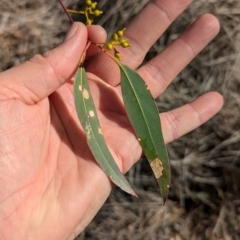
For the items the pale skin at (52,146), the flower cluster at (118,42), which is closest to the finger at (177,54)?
the pale skin at (52,146)

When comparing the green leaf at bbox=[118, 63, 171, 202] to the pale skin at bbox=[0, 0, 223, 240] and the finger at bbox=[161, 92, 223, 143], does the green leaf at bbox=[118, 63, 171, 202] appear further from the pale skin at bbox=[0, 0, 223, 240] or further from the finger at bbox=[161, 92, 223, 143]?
the finger at bbox=[161, 92, 223, 143]

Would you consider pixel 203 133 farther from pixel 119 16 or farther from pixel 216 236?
pixel 119 16

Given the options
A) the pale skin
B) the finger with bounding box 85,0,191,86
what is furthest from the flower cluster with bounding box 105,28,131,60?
the finger with bounding box 85,0,191,86

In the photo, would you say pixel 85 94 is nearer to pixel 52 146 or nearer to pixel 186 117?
pixel 52 146

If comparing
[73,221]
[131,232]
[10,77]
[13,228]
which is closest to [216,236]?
[131,232]

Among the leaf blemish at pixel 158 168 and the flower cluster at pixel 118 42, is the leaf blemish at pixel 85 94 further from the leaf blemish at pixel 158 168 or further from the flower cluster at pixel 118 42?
the leaf blemish at pixel 158 168

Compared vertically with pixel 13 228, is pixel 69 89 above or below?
above

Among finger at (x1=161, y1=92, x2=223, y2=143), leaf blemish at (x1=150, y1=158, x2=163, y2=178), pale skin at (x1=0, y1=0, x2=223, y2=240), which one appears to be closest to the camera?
pale skin at (x1=0, y1=0, x2=223, y2=240)
